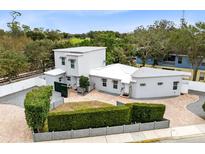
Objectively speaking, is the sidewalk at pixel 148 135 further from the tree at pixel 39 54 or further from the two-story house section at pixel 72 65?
the tree at pixel 39 54

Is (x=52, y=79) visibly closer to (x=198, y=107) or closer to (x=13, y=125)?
(x=13, y=125)

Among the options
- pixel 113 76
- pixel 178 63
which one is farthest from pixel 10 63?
pixel 178 63

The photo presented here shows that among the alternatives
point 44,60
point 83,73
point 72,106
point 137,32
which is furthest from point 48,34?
point 72,106

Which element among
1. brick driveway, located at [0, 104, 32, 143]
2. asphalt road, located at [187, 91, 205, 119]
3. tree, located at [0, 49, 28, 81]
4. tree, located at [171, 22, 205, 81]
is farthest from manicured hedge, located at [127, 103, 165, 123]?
tree, located at [0, 49, 28, 81]

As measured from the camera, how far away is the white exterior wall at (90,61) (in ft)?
79.8

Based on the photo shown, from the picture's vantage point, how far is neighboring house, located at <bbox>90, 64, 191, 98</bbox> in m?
21.6

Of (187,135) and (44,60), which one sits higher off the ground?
(44,60)

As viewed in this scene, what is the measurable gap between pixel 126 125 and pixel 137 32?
2545 centimetres

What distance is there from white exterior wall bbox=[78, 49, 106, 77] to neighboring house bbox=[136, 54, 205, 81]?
37.7 feet

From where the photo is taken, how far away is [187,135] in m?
14.5

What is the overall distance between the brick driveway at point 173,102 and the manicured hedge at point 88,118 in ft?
14.0

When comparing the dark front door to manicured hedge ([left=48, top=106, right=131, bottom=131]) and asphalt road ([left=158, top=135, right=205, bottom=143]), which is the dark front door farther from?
asphalt road ([left=158, top=135, right=205, bottom=143])

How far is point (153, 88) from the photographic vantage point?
2197cm
